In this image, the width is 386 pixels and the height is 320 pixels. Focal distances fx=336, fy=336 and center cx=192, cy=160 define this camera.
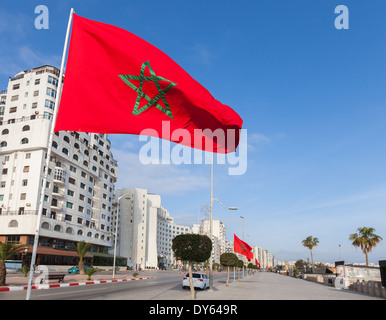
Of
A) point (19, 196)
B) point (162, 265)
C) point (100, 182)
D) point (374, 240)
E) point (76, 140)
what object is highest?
point (76, 140)

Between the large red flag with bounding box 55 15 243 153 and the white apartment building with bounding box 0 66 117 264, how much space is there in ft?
177

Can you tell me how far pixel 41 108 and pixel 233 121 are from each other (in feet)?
214

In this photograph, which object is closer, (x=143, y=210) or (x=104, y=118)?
(x=104, y=118)

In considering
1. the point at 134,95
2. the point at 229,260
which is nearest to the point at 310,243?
the point at 229,260

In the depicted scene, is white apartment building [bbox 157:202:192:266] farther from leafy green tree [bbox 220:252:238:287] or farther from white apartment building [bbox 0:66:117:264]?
leafy green tree [bbox 220:252:238:287]

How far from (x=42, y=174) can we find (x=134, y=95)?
61.1m

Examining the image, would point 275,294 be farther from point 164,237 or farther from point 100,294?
point 164,237

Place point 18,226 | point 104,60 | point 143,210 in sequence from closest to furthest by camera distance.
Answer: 1. point 104,60
2. point 18,226
3. point 143,210

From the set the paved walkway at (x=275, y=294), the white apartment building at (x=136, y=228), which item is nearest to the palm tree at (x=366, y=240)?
the paved walkway at (x=275, y=294)

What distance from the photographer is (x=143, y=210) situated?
137m

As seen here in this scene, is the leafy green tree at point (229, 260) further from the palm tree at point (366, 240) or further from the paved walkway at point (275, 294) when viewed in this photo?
the palm tree at point (366, 240)

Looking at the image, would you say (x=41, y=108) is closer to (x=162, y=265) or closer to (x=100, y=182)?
(x=100, y=182)

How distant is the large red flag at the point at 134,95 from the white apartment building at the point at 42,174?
177 feet
